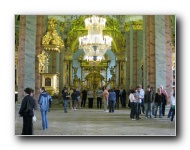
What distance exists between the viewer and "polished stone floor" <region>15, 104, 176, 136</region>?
29.4 feet

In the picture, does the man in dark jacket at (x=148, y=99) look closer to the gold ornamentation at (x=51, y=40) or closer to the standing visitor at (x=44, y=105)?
the standing visitor at (x=44, y=105)

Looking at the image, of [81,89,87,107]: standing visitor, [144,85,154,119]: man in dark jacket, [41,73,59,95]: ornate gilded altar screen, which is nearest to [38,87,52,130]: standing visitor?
[41,73,59,95]: ornate gilded altar screen

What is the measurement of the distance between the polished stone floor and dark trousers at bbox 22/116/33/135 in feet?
0.45

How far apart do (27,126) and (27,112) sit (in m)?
0.37

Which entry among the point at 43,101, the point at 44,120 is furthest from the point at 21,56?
the point at 44,120

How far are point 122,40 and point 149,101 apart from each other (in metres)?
9.89

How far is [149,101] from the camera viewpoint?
10688 millimetres

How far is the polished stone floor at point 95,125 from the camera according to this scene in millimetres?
8969

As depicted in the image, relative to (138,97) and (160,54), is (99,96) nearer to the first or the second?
(138,97)

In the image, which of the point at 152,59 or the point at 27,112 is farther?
the point at 152,59

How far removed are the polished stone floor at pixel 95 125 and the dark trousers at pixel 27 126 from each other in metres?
0.14

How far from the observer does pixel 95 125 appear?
31.1 ft

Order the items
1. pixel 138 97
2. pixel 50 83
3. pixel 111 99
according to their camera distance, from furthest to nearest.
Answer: pixel 111 99, pixel 50 83, pixel 138 97
